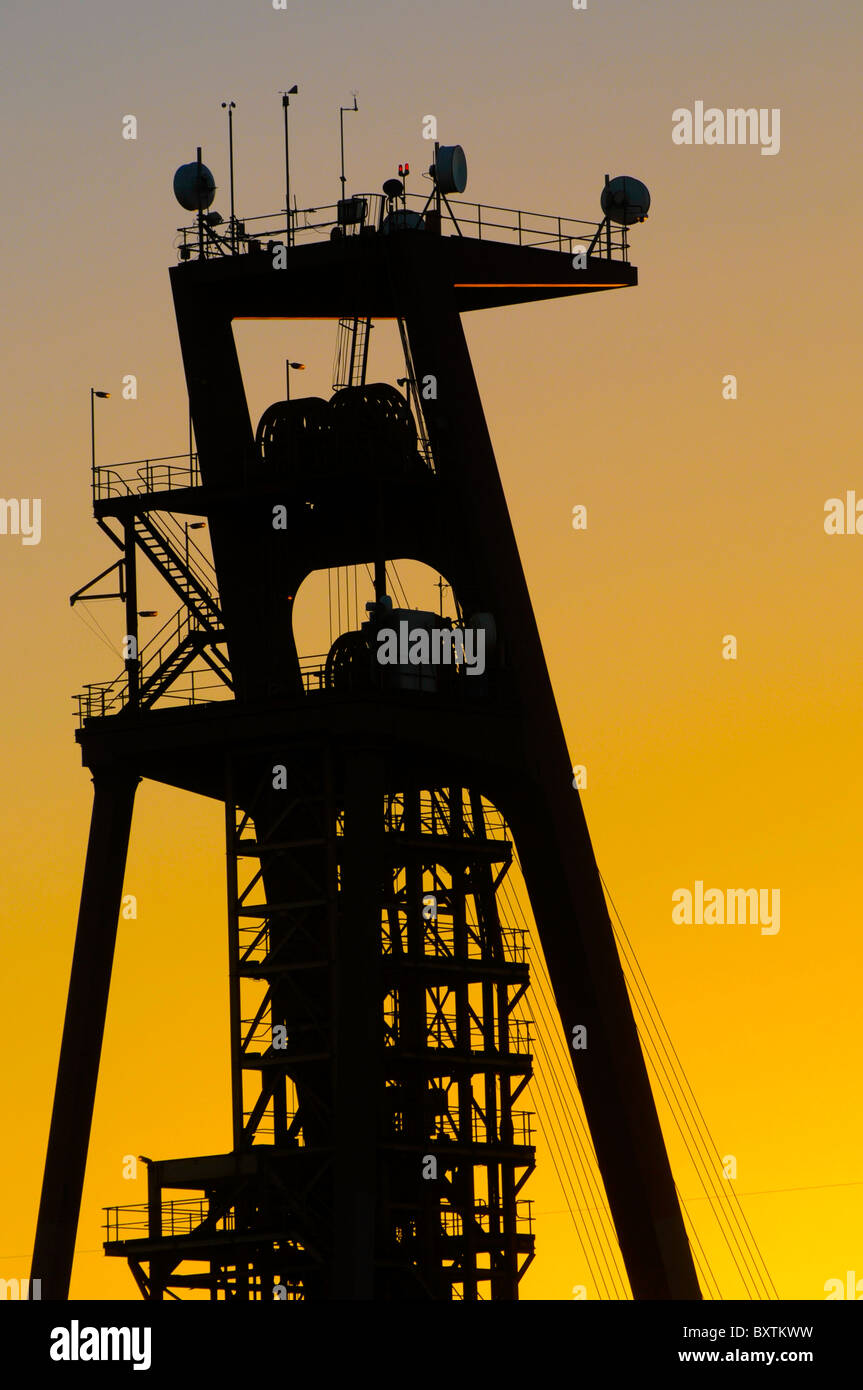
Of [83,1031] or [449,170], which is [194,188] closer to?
[449,170]

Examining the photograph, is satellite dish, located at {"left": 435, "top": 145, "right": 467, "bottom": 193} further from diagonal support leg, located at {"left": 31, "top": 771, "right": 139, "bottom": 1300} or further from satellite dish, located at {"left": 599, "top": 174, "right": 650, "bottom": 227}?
diagonal support leg, located at {"left": 31, "top": 771, "right": 139, "bottom": 1300}

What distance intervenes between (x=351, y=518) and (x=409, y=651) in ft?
22.5

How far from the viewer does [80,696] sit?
126m

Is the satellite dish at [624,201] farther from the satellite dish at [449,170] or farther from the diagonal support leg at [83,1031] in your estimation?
the diagonal support leg at [83,1031]

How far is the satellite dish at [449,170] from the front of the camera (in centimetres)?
12825

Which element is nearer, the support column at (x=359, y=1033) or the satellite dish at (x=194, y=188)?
the support column at (x=359, y=1033)

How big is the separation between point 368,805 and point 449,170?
1965 cm

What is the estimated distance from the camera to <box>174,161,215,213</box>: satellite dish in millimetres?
129750

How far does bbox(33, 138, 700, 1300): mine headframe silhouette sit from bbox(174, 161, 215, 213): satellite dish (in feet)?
0.21

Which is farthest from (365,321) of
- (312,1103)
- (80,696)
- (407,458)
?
(312,1103)

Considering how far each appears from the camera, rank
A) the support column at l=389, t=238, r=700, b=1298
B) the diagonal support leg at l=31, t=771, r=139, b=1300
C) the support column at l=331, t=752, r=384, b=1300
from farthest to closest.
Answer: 1. the support column at l=389, t=238, r=700, b=1298
2. the diagonal support leg at l=31, t=771, r=139, b=1300
3. the support column at l=331, t=752, r=384, b=1300

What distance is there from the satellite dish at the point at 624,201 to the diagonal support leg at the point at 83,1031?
72.6 feet

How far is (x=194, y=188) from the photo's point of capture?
129750 millimetres
